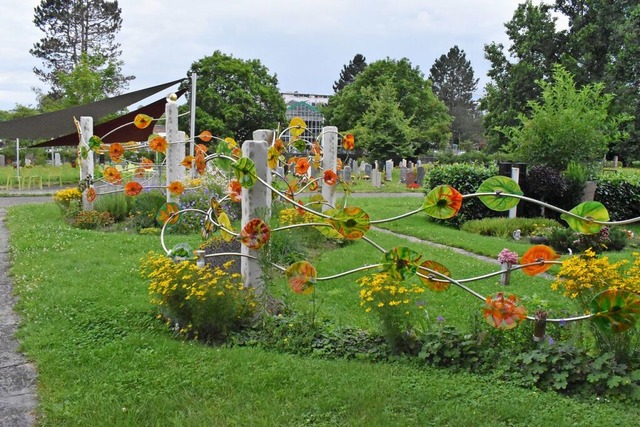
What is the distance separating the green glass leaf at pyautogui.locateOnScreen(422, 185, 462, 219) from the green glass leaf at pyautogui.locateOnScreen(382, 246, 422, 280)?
348 mm

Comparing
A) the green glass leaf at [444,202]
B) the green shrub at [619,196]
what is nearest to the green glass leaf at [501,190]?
the green glass leaf at [444,202]

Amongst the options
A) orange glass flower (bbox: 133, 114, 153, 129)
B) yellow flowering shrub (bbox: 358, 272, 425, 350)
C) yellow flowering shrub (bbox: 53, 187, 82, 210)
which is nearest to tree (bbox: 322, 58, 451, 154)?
yellow flowering shrub (bbox: 53, 187, 82, 210)

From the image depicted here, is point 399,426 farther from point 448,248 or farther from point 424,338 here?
point 448,248

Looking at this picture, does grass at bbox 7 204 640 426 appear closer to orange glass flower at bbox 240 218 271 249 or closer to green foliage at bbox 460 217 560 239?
orange glass flower at bbox 240 218 271 249

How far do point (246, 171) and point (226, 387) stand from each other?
5.55ft

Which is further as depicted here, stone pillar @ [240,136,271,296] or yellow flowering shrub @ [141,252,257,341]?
stone pillar @ [240,136,271,296]

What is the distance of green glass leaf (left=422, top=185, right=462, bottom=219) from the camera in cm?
348

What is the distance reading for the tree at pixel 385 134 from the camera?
126ft

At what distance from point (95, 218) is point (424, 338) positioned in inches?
354

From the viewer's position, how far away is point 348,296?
5.87 metres

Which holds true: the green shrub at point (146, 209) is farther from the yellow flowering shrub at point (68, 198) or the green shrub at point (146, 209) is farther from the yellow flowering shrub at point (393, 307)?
the yellow flowering shrub at point (393, 307)

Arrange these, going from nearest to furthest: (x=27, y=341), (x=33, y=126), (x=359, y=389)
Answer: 1. (x=359, y=389)
2. (x=27, y=341)
3. (x=33, y=126)

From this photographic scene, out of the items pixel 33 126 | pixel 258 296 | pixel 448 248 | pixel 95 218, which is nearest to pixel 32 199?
pixel 33 126

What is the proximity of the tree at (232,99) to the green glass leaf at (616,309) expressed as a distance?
125ft
